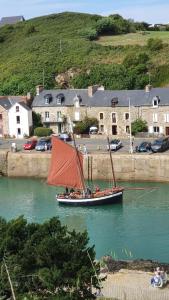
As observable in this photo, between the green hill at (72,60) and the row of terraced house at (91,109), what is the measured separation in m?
9.76

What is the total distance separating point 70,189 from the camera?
43438 millimetres

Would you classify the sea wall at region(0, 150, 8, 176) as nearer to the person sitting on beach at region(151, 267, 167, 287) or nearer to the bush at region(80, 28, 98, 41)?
the person sitting on beach at region(151, 267, 167, 287)

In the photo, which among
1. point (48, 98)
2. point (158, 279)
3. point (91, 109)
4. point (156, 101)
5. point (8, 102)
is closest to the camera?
point (158, 279)

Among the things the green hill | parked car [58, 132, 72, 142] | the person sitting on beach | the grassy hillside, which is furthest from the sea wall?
the grassy hillside

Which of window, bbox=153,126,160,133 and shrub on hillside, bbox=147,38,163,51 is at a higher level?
shrub on hillside, bbox=147,38,163,51

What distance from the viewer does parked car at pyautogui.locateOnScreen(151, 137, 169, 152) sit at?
1917 inches

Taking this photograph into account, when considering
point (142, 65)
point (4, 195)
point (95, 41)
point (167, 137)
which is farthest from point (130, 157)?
point (95, 41)

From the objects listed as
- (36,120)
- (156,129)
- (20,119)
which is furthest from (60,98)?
(156,129)

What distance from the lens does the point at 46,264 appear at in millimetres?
17875

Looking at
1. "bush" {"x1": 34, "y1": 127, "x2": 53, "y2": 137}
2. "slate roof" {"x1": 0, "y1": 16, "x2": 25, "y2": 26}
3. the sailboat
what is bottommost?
the sailboat

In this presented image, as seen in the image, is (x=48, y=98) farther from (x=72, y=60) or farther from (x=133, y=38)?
(x=133, y=38)

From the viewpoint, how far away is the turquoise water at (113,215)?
31.6m

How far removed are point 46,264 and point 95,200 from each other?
23.1 metres

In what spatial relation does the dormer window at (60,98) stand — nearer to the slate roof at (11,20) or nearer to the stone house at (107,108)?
the stone house at (107,108)
